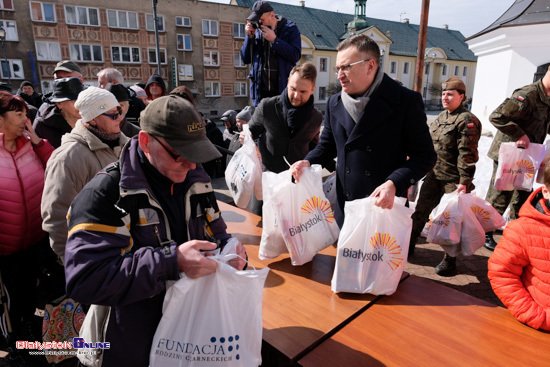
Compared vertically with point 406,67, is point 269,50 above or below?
below

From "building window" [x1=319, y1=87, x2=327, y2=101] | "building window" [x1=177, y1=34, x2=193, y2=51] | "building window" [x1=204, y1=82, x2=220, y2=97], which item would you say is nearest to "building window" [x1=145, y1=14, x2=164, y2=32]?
"building window" [x1=177, y1=34, x2=193, y2=51]

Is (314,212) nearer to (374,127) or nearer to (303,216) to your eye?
(303,216)

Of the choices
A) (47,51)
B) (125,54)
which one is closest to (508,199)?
(125,54)

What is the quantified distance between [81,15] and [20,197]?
2931 centimetres

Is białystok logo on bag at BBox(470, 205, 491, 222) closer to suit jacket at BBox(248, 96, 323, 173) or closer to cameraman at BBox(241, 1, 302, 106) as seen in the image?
suit jacket at BBox(248, 96, 323, 173)

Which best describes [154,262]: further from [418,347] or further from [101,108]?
[101,108]

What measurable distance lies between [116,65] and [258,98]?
27575mm

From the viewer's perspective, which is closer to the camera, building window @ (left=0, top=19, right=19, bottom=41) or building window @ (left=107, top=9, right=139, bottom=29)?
building window @ (left=0, top=19, right=19, bottom=41)

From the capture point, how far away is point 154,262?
1193 millimetres

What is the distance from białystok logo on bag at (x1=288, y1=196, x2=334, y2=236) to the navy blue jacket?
5.86 ft

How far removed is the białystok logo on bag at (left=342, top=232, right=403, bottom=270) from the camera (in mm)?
1934

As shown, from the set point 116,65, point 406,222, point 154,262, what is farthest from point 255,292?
point 116,65

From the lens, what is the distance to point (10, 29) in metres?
23.6

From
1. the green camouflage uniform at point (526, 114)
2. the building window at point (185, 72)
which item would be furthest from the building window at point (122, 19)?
the green camouflage uniform at point (526, 114)
